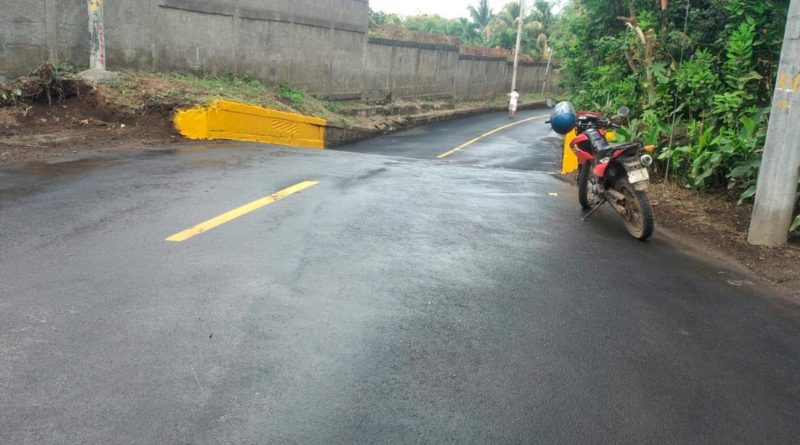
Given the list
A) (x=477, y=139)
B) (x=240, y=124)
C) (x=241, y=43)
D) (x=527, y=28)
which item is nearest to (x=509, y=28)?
(x=527, y=28)

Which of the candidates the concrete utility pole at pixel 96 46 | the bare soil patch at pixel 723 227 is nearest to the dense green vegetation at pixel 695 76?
the bare soil patch at pixel 723 227

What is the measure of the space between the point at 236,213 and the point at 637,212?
162 inches

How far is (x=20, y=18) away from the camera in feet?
42.7

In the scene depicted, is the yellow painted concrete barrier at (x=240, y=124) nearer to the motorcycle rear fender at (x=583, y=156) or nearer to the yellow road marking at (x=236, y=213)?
the yellow road marking at (x=236, y=213)

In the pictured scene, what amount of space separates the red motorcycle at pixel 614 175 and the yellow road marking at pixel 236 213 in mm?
3415

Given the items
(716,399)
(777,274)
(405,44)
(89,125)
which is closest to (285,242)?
(716,399)

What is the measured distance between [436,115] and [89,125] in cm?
2310

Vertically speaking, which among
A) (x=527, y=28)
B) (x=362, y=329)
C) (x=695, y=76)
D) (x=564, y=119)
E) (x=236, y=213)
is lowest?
(x=362, y=329)

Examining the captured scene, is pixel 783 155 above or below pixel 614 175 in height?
above

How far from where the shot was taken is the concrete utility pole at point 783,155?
21.2 feet

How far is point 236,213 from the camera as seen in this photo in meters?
6.76

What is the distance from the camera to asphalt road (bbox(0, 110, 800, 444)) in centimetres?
315

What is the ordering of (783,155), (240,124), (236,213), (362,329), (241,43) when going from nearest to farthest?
(362,329) → (783,155) → (236,213) → (240,124) → (241,43)

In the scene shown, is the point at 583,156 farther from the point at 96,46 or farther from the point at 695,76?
the point at 96,46
